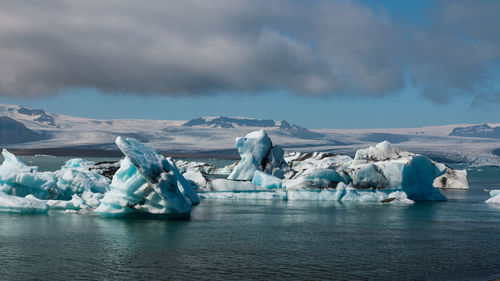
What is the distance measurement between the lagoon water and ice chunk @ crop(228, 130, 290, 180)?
21.9 metres

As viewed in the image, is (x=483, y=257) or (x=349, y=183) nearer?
(x=483, y=257)

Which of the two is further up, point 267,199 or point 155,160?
point 155,160

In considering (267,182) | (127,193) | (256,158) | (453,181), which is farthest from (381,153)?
(127,193)

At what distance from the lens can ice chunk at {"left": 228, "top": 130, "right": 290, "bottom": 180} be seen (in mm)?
46531

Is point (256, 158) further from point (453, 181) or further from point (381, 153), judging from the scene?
point (453, 181)

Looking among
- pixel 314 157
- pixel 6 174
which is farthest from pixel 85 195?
pixel 314 157

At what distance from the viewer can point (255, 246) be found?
15.9m

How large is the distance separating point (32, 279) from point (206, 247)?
16.8 feet

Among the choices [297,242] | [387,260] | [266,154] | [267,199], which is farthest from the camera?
[266,154]

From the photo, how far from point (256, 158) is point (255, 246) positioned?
30952 millimetres

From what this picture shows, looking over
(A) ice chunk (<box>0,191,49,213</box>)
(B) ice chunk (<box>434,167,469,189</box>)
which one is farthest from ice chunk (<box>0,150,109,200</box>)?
(B) ice chunk (<box>434,167,469,189</box>)

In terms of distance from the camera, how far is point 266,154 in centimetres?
4700

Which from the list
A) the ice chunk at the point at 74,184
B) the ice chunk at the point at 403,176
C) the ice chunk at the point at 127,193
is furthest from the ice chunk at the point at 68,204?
the ice chunk at the point at 403,176

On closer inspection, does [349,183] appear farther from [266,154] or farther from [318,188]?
[266,154]
